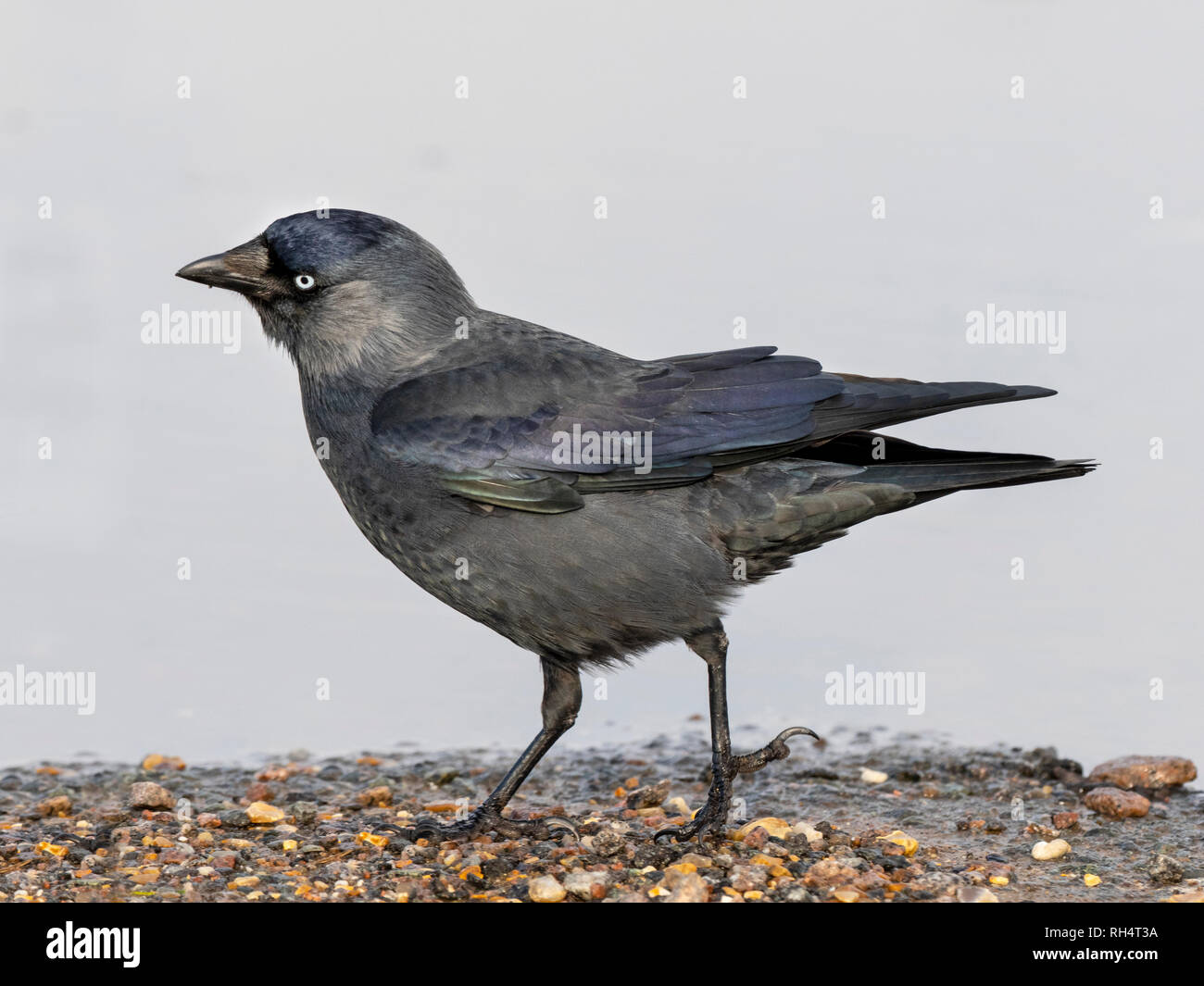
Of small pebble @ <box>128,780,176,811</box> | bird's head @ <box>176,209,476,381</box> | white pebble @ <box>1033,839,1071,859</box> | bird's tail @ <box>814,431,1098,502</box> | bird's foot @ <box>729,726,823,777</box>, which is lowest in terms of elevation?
white pebble @ <box>1033,839,1071,859</box>

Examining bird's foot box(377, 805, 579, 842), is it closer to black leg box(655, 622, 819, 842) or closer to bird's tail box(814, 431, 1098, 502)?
black leg box(655, 622, 819, 842)

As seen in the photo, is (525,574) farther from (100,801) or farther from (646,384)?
(100,801)

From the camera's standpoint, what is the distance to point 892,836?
19.6 feet

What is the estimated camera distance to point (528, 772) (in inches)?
248

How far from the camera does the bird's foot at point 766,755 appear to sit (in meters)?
6.07

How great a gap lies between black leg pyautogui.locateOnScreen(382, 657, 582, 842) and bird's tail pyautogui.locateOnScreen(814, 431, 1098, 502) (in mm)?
1489

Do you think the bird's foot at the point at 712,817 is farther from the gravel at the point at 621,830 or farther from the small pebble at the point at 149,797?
the small pebble at the point at 149,797

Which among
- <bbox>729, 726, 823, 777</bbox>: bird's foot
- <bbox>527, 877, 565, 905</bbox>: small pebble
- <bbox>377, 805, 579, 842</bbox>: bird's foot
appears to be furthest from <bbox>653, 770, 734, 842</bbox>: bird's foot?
<bbox>527, 877, 565, 905</bbox>: small pebble

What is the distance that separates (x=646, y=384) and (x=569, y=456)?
509 millimetres

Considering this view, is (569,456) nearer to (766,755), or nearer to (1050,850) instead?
(766,755)

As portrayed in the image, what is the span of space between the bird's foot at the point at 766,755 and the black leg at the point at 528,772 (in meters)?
0.75

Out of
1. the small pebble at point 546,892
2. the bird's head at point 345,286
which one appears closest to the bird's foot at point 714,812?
the small pebble at point 546,892

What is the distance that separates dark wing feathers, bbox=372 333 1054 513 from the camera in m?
5.64

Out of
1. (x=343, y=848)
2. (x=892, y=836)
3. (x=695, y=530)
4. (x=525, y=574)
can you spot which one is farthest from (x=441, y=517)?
(x=892, y=836)
